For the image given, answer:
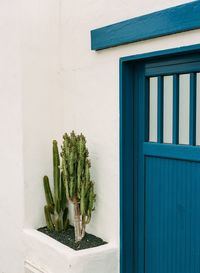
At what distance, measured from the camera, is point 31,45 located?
14.1 ft

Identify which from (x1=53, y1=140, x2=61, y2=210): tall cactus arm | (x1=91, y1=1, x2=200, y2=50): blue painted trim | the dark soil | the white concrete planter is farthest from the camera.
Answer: (x1=53, y1=140, x2=61, y2=210): tall cactus arm

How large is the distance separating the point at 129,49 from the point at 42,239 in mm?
1880

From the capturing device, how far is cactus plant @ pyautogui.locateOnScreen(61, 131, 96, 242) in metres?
3.83

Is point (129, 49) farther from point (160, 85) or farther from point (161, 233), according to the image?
point (161, 233)

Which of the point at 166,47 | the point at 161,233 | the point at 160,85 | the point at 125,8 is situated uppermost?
the point at 125,8

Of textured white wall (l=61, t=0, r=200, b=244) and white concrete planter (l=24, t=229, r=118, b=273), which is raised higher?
textured white wall (l=61, t=0, r=200, b=244)

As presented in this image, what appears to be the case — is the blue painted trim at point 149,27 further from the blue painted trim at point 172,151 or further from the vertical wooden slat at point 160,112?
the blue painted trim at point 172,151

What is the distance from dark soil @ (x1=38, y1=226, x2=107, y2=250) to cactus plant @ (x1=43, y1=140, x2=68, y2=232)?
71 millimetres

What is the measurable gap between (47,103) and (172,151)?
1558 mm

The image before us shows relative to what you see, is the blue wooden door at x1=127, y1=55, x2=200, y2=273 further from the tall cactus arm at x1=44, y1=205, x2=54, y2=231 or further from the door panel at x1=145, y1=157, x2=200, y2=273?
the tall cactus arm at x1=44, y1=205, x2=54, y2=231

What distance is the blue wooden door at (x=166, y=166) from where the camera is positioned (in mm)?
3238

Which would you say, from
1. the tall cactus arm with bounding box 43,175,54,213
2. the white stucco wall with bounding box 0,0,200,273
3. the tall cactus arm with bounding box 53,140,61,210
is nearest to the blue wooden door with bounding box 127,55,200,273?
the white stucco wall with bounding box 0,0,200,273

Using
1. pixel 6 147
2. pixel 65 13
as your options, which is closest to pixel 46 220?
pixel 6 147

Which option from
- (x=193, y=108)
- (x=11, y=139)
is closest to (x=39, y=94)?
(x=11, y=139)
